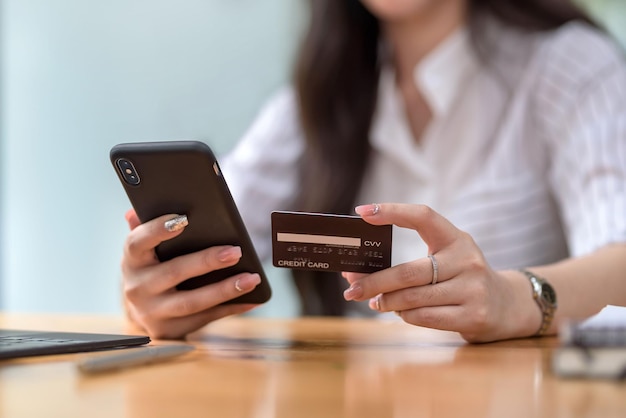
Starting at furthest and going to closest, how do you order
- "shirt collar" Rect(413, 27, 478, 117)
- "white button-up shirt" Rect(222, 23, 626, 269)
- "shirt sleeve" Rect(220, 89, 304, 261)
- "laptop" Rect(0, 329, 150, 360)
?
1. "shirt sleeve" Rect(220, 89, 304, 261)
2. "shirt collar" Rect(413, 27, 478, 117)
3. "white button-up shirt" Rect(222, 23, 626, 269)
4. "laptop" Rect(0, 329, 150, 360)

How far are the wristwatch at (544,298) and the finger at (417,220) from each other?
14 cm

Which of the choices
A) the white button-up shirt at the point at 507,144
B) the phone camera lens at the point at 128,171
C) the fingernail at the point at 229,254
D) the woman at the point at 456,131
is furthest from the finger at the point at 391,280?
the white button-up shirt at the point at 507,144

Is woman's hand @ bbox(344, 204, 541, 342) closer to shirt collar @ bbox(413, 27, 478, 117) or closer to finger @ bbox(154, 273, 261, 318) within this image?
finger @ bbox(154, 273, 261, 318)

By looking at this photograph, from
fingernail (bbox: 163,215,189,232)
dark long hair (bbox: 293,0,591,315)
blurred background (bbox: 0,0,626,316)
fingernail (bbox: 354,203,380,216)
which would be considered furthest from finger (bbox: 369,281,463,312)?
blurred background (bbox: 0,0,626,316)

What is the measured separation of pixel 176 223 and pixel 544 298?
1.37 feet

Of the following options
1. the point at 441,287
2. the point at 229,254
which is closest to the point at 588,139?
the point at 441,287

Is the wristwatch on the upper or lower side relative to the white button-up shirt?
lower

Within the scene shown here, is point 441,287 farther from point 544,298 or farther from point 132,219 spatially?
point 132,219

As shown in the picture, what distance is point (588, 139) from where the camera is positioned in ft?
4.29

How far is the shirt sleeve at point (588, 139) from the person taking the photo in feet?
3.98

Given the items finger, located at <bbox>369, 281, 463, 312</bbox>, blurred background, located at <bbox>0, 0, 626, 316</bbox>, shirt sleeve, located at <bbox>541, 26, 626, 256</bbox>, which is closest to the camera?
finger, located at <bbox>369, 281, 463, 312</bbox>

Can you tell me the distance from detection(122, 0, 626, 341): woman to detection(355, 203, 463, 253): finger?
13.3 inches

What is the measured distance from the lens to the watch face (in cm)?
83

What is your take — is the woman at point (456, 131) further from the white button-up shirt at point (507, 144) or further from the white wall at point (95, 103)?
the white wall at point (95, 103)
